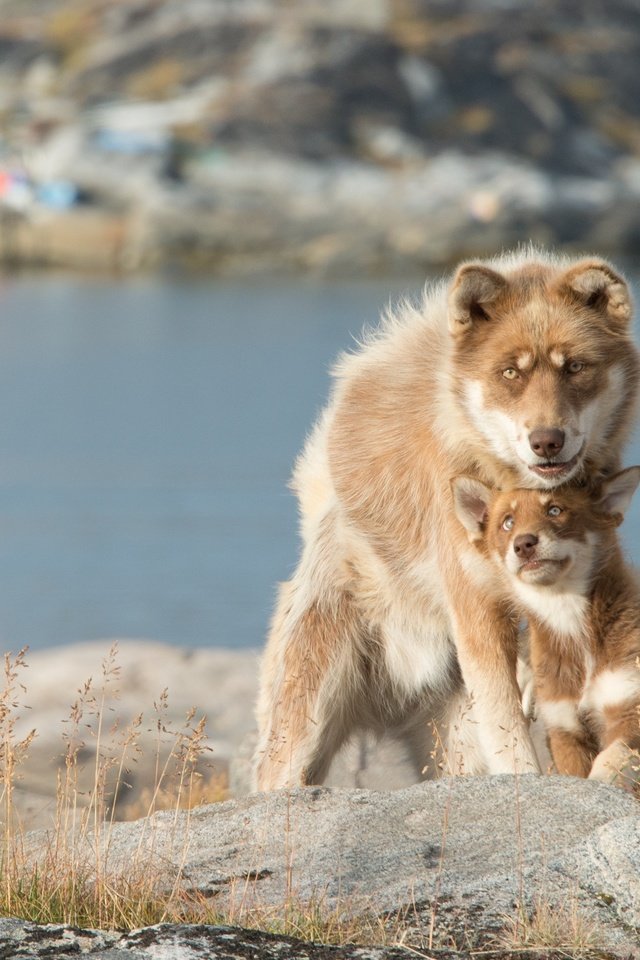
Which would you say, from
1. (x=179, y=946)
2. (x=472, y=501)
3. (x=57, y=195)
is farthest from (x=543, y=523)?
(x=57, y=195)

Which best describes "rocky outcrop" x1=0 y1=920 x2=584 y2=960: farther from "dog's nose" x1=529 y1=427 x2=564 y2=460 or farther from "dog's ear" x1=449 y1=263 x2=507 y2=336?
"dog's ear" x1=449 y1=263 x2=507 y2=336

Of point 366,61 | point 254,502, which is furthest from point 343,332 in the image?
point 366,61

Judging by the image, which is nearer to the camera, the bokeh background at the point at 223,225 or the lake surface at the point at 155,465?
the lake surface at the point at 155,465

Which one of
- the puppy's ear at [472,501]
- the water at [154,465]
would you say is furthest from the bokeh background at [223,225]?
the puppy's ear at [472,501]

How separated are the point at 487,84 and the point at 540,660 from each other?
89038 millimetres

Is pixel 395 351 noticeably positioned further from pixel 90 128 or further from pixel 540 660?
pixel 90 128

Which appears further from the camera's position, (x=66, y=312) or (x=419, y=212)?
(x=419, y=212)

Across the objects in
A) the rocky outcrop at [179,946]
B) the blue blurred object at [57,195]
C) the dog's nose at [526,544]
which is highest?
the blue blurred object at [57,195]

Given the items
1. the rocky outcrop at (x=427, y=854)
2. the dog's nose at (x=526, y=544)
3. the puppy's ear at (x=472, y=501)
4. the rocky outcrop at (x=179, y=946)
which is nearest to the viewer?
the rocky outcrop at (x=179, y=946)

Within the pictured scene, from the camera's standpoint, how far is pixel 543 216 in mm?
68438

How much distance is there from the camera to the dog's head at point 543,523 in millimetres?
6789

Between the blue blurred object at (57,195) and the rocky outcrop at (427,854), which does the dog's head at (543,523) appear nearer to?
the rocky outcrop at (427,854)

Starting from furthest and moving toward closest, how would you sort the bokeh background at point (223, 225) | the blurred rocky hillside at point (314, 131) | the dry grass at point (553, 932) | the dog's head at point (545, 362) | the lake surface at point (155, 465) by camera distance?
the blurred rocky hillside at point (314, 131)
the bokeh background at point (223, 225)
the lake surface at point (155, 465)
the dog's head at point (545, 362)
the dry grass at point (553, 932)

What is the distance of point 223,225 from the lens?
6900 centimetres
